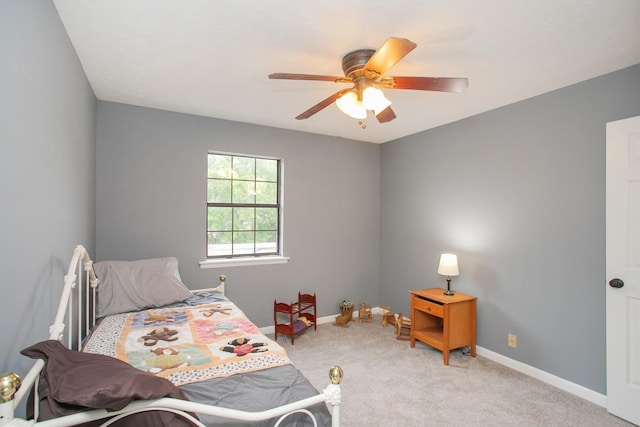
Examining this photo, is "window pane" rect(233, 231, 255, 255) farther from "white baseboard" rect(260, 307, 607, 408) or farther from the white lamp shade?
"white baseboard" rect(260, 307, 607, 408)

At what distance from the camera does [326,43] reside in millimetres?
1981

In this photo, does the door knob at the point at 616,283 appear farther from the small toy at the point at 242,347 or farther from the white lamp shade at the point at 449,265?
the small toy at the point at 242,347

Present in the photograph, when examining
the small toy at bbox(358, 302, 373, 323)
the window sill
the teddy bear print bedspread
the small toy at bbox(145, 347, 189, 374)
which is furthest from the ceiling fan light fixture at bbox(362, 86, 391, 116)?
the small toy at bbox(358, 302, 373, 323)

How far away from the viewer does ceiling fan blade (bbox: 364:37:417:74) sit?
1.47 m

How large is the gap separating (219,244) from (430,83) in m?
2.75

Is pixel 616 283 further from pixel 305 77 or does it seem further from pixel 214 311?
pixel 214 311

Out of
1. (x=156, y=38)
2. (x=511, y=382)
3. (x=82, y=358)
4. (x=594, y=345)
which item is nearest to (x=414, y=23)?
(x=156, y=38)

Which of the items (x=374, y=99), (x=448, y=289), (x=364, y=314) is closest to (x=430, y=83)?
(x=374, y=99)

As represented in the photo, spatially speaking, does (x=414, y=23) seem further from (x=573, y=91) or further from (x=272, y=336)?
(x=272, y=336)

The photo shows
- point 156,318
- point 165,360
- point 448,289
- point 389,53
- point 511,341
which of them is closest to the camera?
point 389,53

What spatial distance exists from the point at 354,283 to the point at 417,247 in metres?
0.97

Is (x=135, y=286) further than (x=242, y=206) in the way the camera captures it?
No

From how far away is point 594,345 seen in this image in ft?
8.21

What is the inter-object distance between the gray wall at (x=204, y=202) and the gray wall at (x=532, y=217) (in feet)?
2.79
